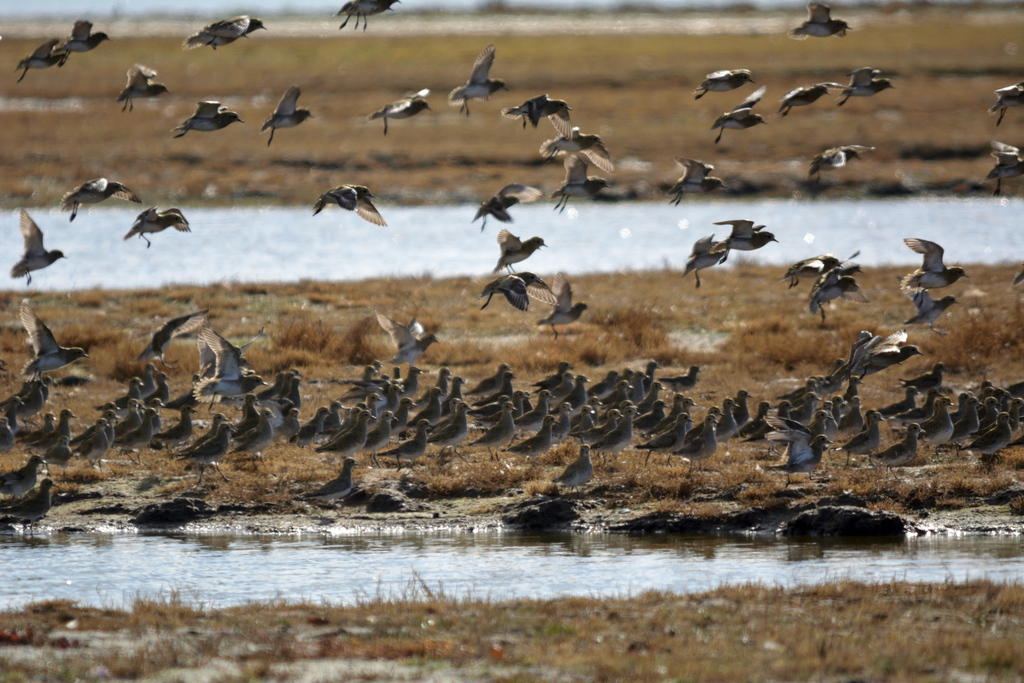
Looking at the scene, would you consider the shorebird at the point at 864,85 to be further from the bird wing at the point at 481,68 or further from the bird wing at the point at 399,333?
the bird wing at the point at 399,333

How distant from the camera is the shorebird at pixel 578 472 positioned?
14.7m

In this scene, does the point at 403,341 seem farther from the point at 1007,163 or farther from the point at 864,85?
the point at 1007,163

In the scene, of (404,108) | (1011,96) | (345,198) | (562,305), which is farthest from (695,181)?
(345,198)

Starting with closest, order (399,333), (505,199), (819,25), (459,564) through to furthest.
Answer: (459,564), (505,199), (819,25), (399,333)

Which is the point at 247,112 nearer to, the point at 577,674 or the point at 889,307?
the point at 889,307

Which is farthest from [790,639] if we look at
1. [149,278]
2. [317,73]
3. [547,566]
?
[317,73]

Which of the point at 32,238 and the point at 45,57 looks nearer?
the point at 45,57

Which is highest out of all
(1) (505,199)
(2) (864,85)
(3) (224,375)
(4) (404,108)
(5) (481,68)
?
(5) (481,68)

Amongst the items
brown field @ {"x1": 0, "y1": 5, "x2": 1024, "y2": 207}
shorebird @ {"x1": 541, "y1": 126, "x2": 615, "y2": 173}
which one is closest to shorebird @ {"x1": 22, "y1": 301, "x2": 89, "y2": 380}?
shorebird @ {"x1": 541, "y1": 126, "x2": 615, "y2": 173}

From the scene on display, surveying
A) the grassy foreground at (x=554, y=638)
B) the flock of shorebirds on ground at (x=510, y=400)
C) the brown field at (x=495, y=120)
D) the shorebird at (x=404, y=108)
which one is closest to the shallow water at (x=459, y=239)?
the brown field at (x=495, y=120)

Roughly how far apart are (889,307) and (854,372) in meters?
6.58

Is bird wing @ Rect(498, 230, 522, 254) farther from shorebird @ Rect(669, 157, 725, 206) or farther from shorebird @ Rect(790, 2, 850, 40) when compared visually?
shorebird @ Rect(790, 2, 850, 40)

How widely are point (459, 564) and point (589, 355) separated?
10.5 meters

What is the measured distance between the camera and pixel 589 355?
22.7 meters
